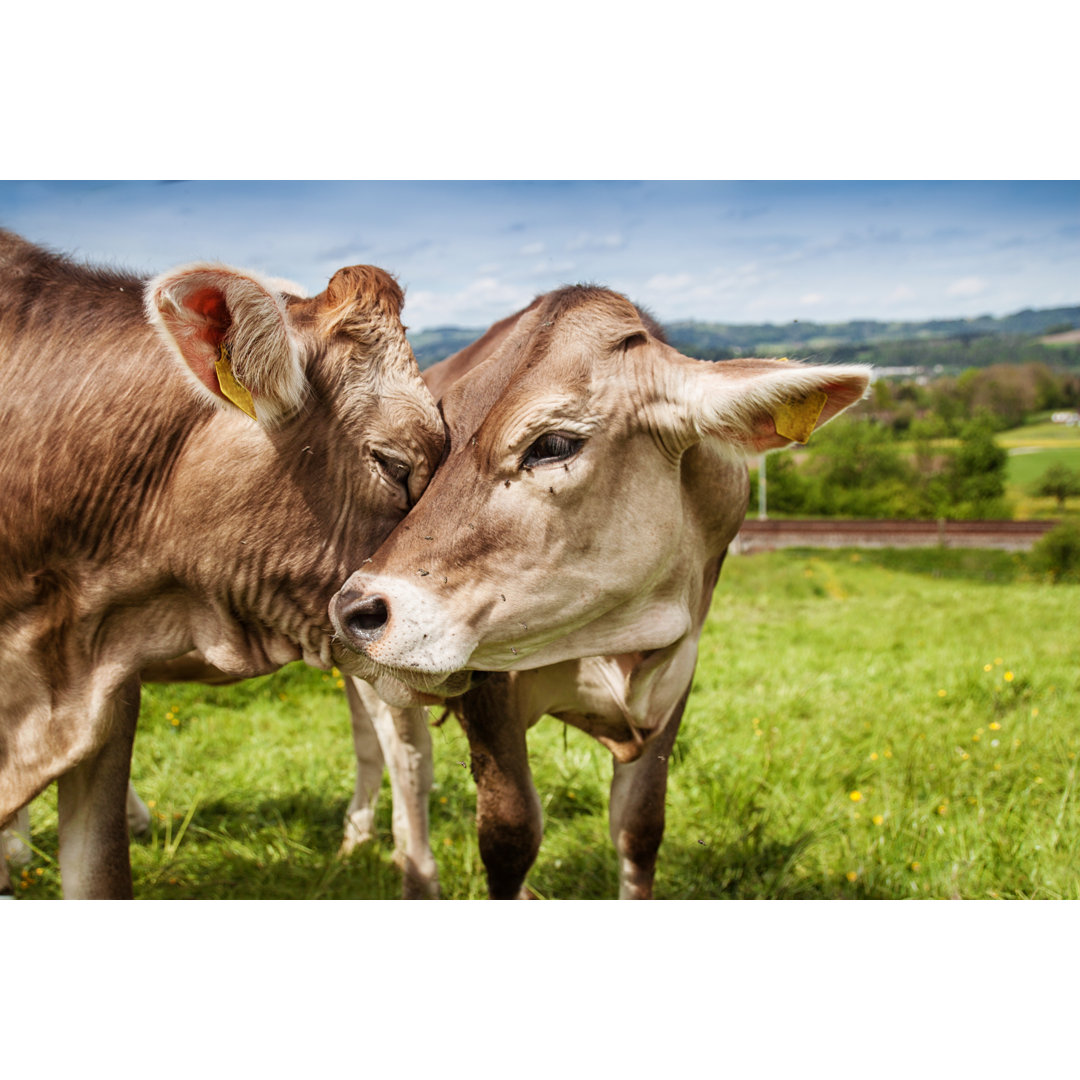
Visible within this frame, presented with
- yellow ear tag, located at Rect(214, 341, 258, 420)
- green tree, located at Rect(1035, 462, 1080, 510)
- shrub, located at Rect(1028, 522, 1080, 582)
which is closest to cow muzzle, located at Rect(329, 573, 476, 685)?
yellow ear tag, located at Rect(214, 341, 258, 420)

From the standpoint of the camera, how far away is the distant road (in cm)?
801

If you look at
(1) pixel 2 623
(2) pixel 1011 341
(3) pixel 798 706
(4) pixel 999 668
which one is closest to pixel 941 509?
(2) pixel 1011 341

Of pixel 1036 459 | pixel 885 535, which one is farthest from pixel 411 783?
pixel 885 535

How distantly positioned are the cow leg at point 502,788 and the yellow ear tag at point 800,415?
3.09 ft

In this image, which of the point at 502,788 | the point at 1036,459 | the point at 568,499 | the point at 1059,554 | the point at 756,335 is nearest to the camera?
the point at 568,499

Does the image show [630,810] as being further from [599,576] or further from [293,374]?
[293,374]

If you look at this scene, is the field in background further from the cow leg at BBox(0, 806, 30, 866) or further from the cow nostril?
the cow leg at BBox(0, 806, 30, 866)

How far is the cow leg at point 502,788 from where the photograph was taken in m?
2.39

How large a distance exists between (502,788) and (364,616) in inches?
36.5

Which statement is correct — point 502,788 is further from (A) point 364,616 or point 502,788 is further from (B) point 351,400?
(B) point 351,400

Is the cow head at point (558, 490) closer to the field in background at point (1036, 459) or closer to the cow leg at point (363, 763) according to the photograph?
the cow leg at point (363, 763)

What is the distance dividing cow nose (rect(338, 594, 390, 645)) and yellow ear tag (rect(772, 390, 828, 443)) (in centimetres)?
83

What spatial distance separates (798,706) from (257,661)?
3.21 metres

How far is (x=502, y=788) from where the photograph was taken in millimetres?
2482
